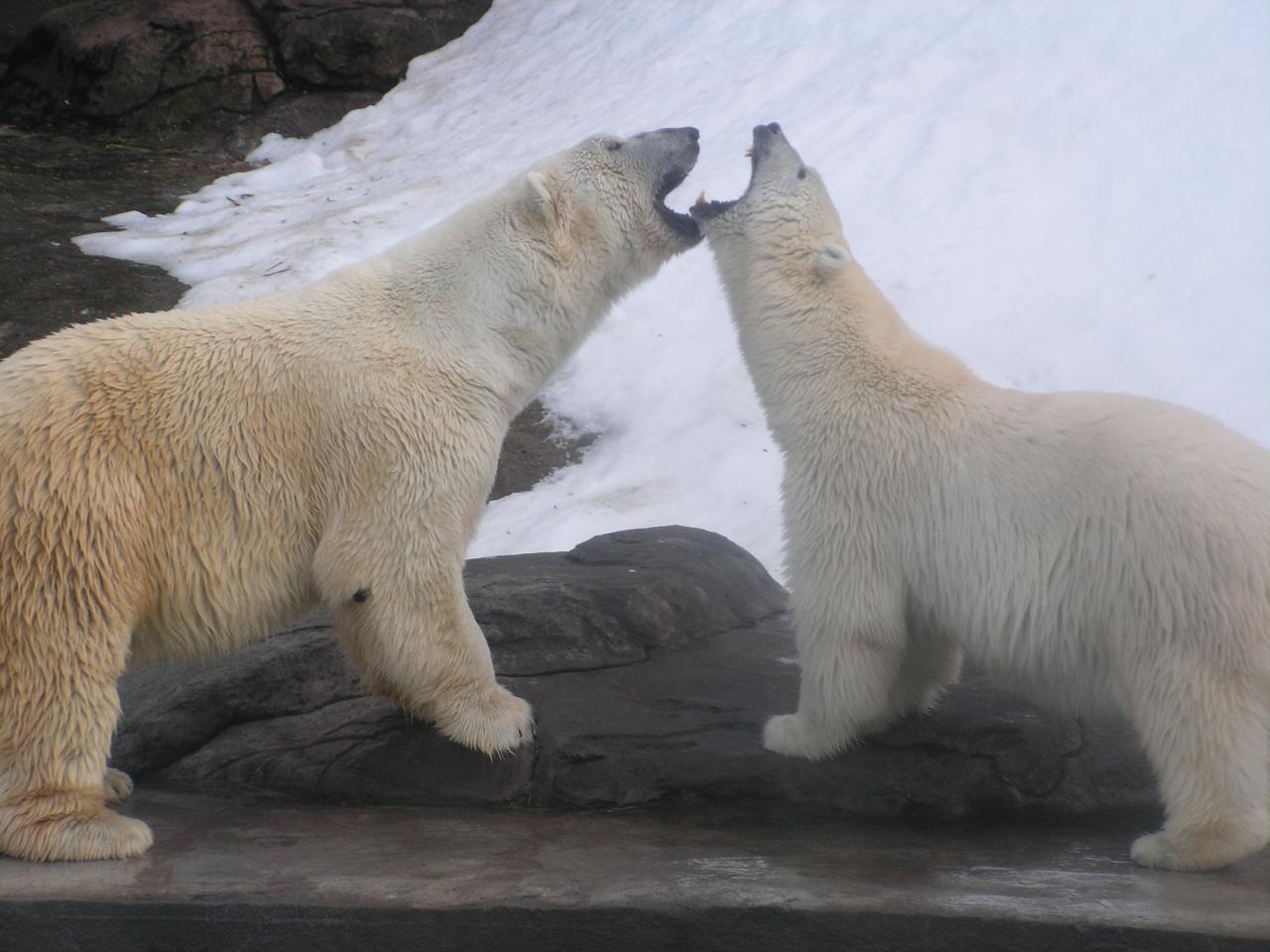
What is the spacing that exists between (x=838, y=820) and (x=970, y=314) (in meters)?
5.04

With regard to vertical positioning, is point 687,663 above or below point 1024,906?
above

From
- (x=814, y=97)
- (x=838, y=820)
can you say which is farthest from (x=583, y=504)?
(x=814, y=97)

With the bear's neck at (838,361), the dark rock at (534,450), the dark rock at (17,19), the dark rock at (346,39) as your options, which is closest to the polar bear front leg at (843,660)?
the bear's neck at (838,361)

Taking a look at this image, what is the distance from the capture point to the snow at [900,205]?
778cm

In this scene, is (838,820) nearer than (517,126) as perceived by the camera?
Yes

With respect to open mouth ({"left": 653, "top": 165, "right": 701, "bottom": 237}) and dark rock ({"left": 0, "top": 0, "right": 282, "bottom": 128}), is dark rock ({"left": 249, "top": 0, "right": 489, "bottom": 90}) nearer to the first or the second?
dark rock ({"left": 0, "top": 0, "right": 282, "bottom": 128})

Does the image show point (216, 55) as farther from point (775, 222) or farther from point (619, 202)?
point (775, 222)

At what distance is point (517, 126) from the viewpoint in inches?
476

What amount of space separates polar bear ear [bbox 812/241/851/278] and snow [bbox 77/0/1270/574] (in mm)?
2774

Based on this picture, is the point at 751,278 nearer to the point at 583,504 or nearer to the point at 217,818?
the point at 217,818

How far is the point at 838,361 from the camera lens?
14.2 ft

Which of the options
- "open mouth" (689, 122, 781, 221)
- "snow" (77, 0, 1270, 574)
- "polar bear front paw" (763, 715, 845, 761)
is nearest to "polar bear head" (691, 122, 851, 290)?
"open mouth" (689, 122, 781, 221)

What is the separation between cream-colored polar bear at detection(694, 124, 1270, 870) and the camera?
11.2ft

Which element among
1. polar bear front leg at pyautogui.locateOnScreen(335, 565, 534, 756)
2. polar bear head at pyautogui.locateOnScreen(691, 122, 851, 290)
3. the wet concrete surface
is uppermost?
polar bear head at pyautogui.locateOnScreen(691, 122, 851, 290)
